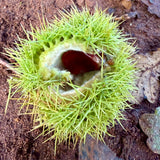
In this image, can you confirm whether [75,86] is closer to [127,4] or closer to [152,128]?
[152,128]

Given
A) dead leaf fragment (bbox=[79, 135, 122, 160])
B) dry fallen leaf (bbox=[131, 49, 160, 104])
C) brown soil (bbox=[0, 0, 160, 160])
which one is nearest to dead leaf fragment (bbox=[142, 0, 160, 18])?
brown soil (bbox=[0, 0, 160, 160])

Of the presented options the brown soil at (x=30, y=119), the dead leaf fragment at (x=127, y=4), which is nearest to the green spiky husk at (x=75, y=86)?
the brown soil at (x=30, y=119)

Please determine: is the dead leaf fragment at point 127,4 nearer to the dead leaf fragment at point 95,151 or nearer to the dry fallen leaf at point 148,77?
the dry fallen leaf at point 148,77

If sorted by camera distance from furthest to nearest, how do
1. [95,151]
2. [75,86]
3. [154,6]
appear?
[154,6] < [95,151] < [75,86]

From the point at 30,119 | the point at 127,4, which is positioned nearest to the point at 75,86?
the point at 30,119

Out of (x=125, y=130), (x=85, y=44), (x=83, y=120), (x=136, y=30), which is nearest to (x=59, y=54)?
(x=85, y=44)
